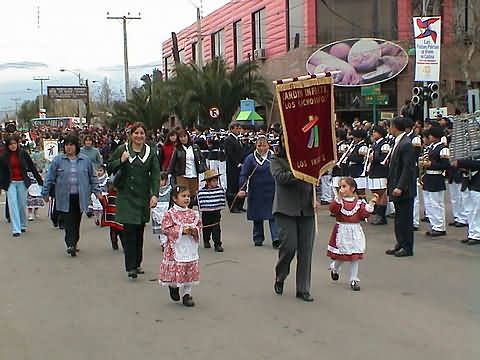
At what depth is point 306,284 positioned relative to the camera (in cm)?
715

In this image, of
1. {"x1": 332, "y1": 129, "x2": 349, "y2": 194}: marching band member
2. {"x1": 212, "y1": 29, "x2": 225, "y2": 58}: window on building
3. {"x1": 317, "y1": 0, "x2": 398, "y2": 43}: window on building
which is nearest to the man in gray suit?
{"x1": 332, "y1": 129, "x2": 349, "y2": 194}: marching band member

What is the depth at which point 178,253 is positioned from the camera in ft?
22.9

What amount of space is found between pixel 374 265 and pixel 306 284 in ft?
6.55

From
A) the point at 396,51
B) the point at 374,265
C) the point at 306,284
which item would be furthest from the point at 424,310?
the point at 396,51

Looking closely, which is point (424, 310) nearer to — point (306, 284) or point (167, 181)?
point (306, 284)

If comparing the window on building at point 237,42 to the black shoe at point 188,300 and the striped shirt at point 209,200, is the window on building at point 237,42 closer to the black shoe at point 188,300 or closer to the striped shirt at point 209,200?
the striped shirt at point 209,200

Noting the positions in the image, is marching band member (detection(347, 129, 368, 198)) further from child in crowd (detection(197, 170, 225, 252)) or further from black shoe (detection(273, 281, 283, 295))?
black shoe (detection(273, 281, 283, 295))

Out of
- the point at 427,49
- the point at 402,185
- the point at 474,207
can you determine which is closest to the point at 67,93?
the point at 427,49

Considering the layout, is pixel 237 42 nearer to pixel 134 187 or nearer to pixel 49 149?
pixel 49 149

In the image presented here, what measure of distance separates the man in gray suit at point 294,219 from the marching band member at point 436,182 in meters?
4.35

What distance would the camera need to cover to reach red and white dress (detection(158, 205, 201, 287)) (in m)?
6.97

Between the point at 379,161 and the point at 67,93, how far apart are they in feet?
292

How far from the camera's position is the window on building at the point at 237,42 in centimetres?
4422

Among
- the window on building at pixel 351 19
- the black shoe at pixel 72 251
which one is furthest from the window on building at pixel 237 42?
the black shoe at pixel 72 251
